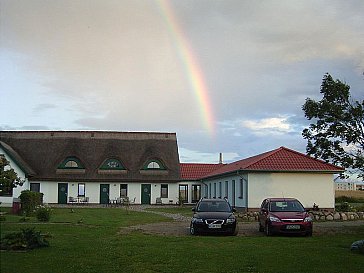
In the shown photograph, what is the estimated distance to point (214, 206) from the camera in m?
20.1

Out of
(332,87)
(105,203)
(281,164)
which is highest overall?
(332,87)

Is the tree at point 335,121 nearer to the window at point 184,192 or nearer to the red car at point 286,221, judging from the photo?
the red car at point 286,221

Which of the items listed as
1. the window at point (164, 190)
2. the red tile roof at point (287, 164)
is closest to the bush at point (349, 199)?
the red tile roof at point (287, 164)

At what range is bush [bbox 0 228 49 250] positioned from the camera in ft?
37.5

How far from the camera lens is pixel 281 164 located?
33.0m

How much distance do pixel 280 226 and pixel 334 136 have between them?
202 inches

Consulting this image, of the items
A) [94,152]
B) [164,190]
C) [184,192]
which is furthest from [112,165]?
[184,192]

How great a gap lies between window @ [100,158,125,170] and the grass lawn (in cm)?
3279

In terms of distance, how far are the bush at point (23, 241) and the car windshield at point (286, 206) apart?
9856 millimetres

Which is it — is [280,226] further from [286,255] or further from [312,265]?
[312,265]

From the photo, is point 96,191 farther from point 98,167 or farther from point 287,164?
point 287,164

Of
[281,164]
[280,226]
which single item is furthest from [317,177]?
[280,226]

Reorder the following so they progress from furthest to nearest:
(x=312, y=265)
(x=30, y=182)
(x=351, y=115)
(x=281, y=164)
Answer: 1. (x=30, y=182)
2. (x=281, y=164)
3. (x=351, y=115)
4. (x=312, y=265)

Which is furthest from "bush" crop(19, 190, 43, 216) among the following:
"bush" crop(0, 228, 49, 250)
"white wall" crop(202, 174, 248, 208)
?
"bush" crop(0, 228, 49, 250)
